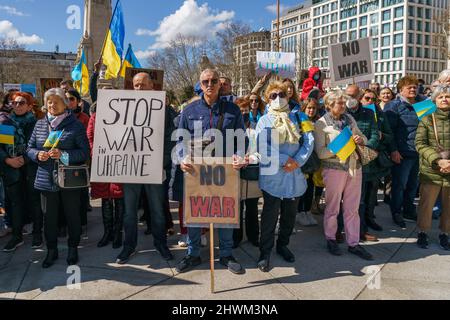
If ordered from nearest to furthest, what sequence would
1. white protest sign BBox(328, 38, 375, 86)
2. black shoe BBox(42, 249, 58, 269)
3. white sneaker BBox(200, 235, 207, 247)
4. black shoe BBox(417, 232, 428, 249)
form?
black shoe BBox(42, 249, 58, 269) → black shoe BBox(417, 232, 428, 249) → white sneaker BBox(200, 235, 207, 247) → white protest sign BBox(328, 38, 375, 86)

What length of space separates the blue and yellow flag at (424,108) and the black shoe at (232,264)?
11.3ft

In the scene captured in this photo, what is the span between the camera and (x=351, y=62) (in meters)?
6.30

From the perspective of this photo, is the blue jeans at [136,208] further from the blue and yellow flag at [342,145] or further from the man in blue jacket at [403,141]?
the man in blue jacket at [403,141]

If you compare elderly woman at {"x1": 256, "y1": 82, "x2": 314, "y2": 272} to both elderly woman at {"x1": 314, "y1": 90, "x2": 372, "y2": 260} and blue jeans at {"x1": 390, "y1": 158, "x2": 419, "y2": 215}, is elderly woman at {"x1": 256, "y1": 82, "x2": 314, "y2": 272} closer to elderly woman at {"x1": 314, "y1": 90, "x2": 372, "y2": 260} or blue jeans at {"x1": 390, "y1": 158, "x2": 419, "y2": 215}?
elderly woman at {"x1": 314, "y1": 90, "x2": 372, "y2": 260}

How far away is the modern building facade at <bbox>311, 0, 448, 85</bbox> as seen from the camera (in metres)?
82.8

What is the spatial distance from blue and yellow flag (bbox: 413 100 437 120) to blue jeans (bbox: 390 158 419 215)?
2.31ft

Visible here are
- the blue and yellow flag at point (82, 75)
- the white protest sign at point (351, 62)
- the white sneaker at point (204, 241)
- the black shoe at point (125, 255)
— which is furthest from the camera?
the blue and yellow flag at point (82, 75)

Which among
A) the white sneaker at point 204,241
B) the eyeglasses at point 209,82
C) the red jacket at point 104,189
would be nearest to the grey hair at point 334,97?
the eyeglasses at point 209,82

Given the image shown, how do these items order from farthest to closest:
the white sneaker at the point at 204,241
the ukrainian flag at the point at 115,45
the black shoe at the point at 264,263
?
the ukrainian flag at the point at 115,45
the white sneaker at the point at 204,241
the black shoe at the point at 264,263

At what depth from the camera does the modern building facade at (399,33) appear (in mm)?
82750

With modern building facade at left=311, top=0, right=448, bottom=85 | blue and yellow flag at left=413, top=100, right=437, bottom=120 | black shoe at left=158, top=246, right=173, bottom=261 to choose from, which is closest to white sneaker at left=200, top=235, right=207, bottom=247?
black shoe at left=158, top=246, right=173, bottom=261

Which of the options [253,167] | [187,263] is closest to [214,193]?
[253,167]
